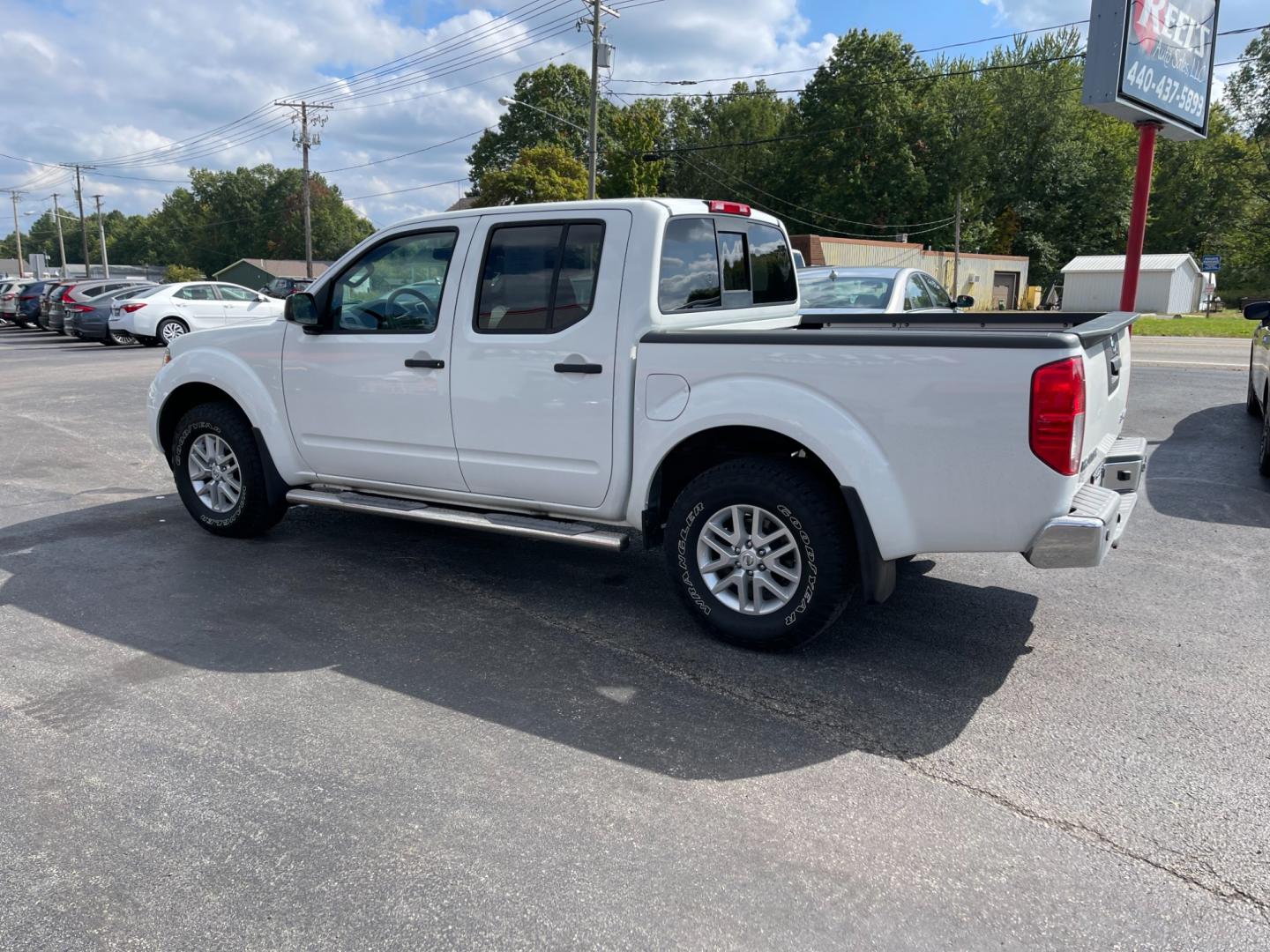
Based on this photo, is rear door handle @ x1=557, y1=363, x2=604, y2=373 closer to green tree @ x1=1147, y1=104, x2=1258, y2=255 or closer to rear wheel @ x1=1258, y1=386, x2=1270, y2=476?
rear wheel @ x1=1258, y1=386, x2=1270, y2=476

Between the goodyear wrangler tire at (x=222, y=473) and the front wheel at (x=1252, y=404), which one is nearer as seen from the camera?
the goodyear wrangler tire at (x=222, y=473)

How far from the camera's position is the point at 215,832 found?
9.41 feet

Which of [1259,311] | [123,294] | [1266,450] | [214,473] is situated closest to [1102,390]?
[1266,450]

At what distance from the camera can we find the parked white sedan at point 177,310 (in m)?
21.8

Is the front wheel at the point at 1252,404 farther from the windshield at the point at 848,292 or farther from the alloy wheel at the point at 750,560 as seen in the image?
the alloy wheel at the point at 750,560

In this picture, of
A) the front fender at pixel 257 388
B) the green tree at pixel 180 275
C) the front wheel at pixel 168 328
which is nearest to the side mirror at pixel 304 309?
the front fender at pixel 257 388

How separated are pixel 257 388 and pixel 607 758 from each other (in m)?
3.54

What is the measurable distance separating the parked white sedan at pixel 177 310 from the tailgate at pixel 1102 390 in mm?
20223

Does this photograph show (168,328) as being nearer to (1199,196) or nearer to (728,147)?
(728,147)

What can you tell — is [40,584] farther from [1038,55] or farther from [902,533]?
[1038,55]

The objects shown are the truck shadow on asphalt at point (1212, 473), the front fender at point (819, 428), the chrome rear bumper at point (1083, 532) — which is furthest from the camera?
the truck shadow on asphalt at point (1212, 473)

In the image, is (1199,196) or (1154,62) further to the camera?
(1199,196)

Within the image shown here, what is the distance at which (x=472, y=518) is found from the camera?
482 cm

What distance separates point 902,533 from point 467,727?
188cm
